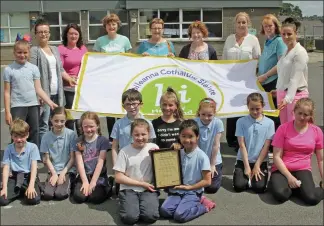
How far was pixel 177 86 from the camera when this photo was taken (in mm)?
6426

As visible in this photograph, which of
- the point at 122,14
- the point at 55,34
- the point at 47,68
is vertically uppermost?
the point at 122,14

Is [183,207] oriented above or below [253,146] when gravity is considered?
below

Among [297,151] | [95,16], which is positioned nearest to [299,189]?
[297,151]

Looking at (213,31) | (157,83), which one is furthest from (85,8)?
(157,83)

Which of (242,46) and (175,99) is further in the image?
(242,46)

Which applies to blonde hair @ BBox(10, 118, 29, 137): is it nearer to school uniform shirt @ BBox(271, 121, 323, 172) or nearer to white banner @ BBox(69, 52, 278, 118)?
white banner @ BBox(69, 52, 278, 118)

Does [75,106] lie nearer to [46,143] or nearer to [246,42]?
[46,143]

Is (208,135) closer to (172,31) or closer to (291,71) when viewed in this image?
(291,71)

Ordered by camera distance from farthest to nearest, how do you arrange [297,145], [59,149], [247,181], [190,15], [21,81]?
[190,15], [21,81], [59,149], [247,181], [297,145]

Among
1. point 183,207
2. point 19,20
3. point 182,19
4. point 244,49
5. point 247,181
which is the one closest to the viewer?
point 183,207

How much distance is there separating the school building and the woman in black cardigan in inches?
820

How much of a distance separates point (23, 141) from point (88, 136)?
2.46 feet

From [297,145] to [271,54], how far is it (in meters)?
1.70

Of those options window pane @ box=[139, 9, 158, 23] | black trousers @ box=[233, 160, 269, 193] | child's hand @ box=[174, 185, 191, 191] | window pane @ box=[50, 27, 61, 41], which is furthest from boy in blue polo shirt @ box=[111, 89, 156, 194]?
window pane @ box=[50, 27, 61, 41]
